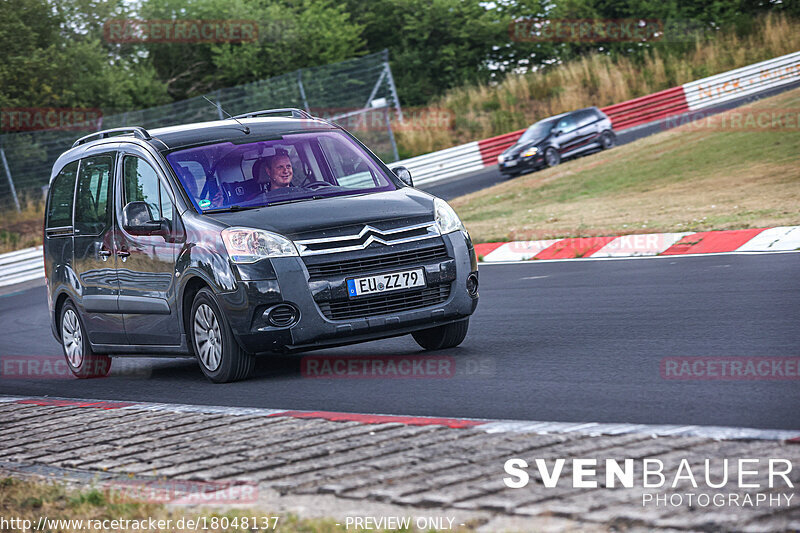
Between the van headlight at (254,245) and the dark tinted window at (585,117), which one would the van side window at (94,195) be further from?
the dark tinted window at (585,117)

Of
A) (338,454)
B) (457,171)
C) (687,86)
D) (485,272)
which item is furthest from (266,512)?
(687,86)

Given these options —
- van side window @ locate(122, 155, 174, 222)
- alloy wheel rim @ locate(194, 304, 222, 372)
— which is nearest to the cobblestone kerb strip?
alloy wheel rim @ locate(194, 304, 222, 372)

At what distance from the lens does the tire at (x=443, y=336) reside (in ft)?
29.4

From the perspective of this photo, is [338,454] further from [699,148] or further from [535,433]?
[699,148]

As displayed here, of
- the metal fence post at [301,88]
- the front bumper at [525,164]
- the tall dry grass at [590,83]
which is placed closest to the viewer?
the front bumper at [525,164]

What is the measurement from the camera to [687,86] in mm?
37438

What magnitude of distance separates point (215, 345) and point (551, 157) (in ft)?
76.2

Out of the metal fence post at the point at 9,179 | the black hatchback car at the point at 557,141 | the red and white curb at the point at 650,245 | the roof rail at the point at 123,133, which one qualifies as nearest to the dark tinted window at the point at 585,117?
the black hatchback car at the point at 557,141

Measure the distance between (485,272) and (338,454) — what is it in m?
9.79

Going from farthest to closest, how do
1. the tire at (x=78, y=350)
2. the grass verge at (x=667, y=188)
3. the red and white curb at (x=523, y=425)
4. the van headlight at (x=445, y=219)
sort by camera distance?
the grass verge at (x=667, y=188)
the tire at (x=78, y=350)
the van headlight at (x=445, y=219)
the red and white curb at (x=523, y=425)

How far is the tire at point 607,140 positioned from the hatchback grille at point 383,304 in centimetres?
2388

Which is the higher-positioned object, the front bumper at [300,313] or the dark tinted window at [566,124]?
the front bumper at [300,313]

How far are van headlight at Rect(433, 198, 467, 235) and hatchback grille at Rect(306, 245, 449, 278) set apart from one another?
259 mm

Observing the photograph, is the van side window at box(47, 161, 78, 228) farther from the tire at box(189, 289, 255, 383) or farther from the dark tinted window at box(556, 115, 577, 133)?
the dark tinted window at box(556, 115, 577, 133)
